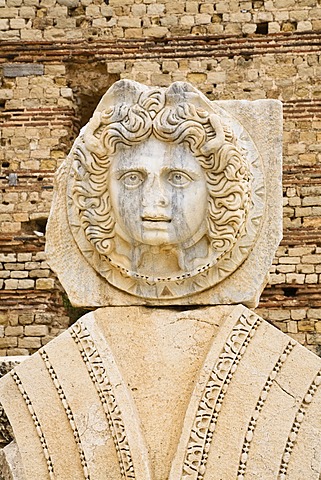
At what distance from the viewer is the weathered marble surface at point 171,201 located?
4859mm

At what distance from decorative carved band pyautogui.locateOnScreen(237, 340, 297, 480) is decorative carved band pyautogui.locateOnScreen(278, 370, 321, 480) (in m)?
0.13

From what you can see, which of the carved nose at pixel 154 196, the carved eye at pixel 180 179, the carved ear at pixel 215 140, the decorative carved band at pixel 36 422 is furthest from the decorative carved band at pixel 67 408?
the carved ear at pixel 215 140

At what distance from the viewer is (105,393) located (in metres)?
4.73

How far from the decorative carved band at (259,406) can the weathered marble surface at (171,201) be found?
0.28 metres

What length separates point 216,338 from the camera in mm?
4789

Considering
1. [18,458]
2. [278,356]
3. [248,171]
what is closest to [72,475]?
[18,458]

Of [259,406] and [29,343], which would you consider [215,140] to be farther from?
[29,343]

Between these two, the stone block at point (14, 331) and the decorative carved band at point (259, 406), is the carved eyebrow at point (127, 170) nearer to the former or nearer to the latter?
the decorative carved band at point (259, 406)

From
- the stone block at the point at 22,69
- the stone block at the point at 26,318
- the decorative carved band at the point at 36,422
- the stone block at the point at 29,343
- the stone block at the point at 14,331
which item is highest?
the stone block at the point at 22,69

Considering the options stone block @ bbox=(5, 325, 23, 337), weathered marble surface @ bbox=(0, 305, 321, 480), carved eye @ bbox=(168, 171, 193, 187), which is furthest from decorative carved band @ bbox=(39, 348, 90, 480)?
stone block @ bbox=(5, 325, 23, 337)

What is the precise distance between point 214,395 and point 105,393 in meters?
0.40

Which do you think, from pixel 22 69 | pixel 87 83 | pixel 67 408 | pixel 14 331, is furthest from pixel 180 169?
pixel 22 69

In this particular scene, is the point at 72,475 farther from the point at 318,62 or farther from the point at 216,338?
the point at 318,62

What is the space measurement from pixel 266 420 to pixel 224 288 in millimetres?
576
